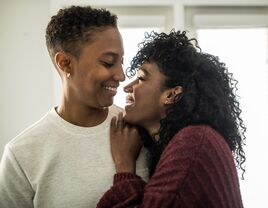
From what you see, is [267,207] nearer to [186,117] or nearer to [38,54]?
[186,117]

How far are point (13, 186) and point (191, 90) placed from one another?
24.4 inches

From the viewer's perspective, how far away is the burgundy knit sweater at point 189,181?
87 cm

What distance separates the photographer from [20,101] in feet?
6.21

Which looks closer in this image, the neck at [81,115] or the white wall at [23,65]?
the neck at [81,115]

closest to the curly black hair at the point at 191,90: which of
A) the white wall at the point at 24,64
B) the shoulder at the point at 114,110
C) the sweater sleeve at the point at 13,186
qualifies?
the shoulder at the point at 114,110

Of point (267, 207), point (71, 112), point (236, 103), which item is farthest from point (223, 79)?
point (267, 207)

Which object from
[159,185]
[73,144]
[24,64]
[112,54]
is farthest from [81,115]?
[24,64]

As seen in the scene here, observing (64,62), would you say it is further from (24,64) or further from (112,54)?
(24,64)

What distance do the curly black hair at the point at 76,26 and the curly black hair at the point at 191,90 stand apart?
0.21 metres

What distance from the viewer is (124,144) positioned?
1.05m

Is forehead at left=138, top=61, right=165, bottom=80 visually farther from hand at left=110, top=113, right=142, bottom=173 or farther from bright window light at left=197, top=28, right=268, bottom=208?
bright window light at left=197, top=28, right=268, bottom=208

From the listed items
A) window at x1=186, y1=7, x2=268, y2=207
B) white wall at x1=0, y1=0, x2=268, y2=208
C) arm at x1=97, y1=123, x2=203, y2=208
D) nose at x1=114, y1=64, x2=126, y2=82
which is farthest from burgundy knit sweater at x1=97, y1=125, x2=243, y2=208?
window at x1=186, y1=7, x2=268, y2=207

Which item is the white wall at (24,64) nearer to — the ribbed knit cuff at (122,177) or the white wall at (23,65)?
the white wall at (23,65)

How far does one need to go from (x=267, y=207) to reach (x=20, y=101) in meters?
1.65
